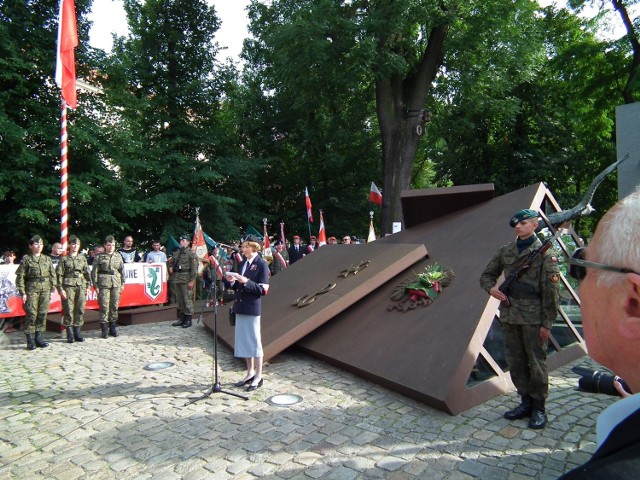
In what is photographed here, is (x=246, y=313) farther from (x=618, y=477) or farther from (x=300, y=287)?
(x=618, y=477)

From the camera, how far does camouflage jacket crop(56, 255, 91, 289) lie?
898 cm

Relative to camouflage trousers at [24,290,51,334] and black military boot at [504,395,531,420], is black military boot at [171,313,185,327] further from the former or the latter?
black military boot at [504,395,531,420]

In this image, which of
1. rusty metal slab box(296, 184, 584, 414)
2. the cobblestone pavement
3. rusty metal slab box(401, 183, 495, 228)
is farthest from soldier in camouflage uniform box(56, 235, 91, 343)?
rusty metal slab box(401, 183, 495, 228)

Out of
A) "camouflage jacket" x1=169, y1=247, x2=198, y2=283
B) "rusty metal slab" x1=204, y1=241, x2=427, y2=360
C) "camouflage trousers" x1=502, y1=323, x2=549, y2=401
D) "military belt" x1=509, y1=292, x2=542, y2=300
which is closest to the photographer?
"camouflage trousers" x1=502, y1=323, x2=549, y2=401

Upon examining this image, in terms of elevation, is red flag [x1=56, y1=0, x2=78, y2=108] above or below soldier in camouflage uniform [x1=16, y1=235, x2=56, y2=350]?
above

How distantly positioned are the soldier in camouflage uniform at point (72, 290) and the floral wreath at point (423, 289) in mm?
6459

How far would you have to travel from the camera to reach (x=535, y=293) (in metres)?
4.17

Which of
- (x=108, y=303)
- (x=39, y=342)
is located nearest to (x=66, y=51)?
(x=108, y=303)

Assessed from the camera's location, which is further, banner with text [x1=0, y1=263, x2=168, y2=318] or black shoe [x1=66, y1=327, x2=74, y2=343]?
banner with text [x1=0, y1=263, x2=168, y2=318]

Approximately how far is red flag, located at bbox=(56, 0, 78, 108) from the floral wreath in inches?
299

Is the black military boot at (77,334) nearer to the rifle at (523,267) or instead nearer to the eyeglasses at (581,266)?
the rifle at (523,267)

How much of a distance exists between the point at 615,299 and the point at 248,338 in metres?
4.70

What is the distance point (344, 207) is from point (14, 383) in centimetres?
1958

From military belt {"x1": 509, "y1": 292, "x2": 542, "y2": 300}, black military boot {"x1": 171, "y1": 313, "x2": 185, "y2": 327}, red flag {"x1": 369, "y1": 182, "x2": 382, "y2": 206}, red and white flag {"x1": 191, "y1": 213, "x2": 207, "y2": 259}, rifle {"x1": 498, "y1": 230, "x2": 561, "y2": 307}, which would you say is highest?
red flag {"x1": 369, "y1": 182, "x2": 382, "y2": 206}
